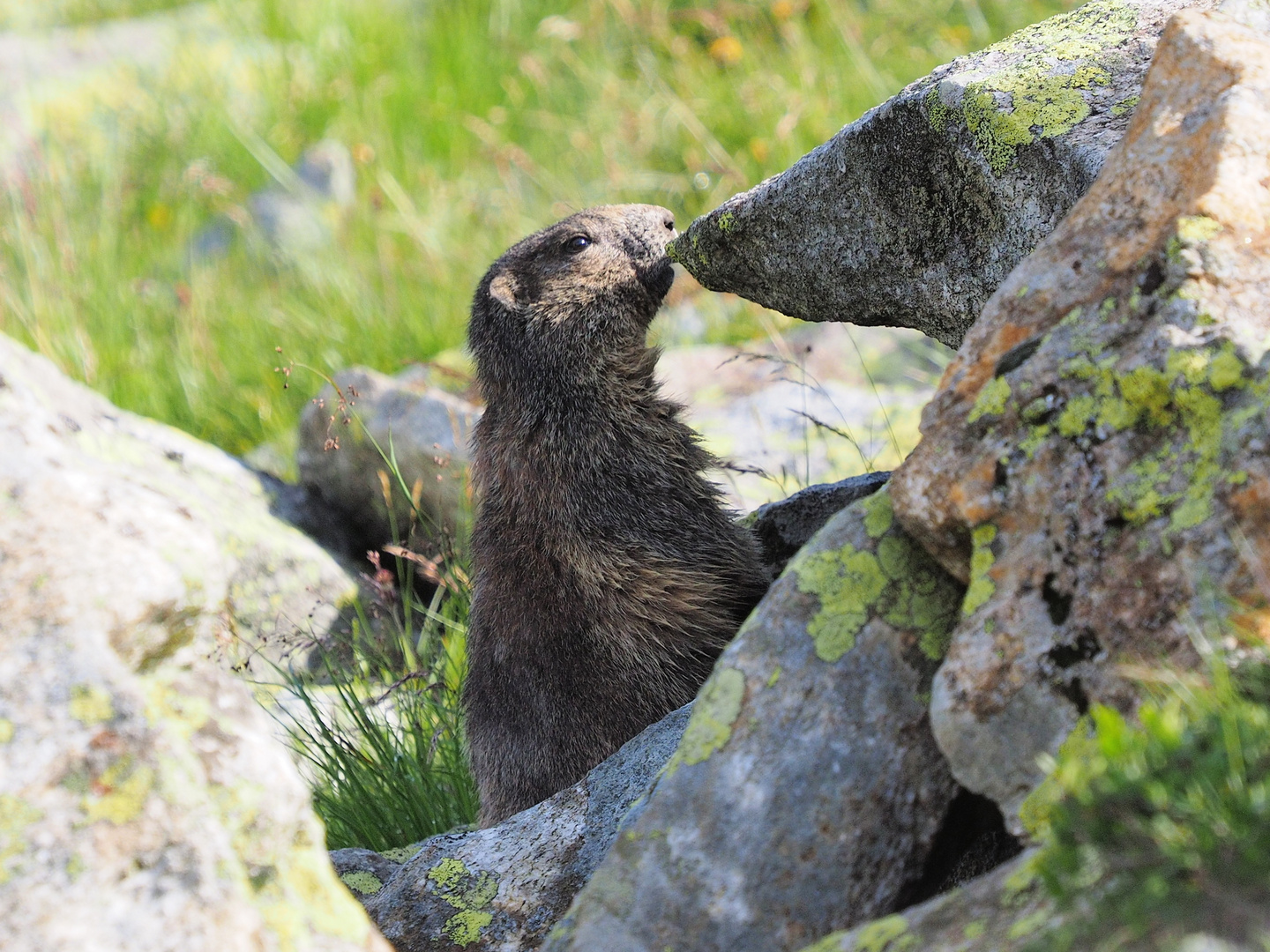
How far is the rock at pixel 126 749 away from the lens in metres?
1.93

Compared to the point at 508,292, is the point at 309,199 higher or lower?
higher

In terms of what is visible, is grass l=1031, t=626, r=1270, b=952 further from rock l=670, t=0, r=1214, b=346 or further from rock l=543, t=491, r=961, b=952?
rock l=670, t=0, r=1214, b=346

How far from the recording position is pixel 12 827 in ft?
6.38

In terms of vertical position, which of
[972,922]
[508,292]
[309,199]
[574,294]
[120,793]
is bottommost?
[972,922]

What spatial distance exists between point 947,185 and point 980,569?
1.64m

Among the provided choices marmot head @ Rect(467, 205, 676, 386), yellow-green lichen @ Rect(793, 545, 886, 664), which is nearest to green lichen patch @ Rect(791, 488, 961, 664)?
yellow-green lichen @ Rect(793, 545, 886, 664)

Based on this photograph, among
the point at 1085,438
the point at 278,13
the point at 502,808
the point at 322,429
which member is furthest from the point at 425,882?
the point at 278,13

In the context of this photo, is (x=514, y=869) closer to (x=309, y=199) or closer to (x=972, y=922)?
(x=972, y=922)

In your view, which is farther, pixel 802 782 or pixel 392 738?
pixel 392 738

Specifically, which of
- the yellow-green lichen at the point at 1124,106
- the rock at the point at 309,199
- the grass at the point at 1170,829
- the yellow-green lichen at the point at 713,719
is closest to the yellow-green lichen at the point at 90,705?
the yellow-green lichen at the point at 713,719

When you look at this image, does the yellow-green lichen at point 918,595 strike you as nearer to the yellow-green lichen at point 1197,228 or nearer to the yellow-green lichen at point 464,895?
the yellow-green lichen at point 1197,228

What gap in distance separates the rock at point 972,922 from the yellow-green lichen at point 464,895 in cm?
119

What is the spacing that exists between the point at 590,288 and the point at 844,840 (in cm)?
292

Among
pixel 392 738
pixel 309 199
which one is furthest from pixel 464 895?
pixel 309 199
